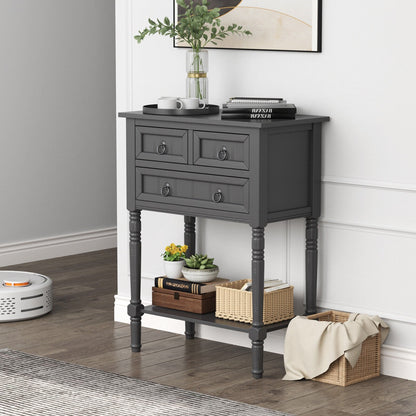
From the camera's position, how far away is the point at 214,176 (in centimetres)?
378

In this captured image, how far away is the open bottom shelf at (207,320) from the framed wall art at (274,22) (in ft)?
3.53

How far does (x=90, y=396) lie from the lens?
140 inches

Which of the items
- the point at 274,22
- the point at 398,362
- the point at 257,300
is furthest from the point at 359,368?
the point at 274,22

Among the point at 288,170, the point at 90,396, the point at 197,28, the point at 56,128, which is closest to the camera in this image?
the point at 90,396

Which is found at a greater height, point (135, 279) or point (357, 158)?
point (357, 158)

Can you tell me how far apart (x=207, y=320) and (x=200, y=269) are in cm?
26

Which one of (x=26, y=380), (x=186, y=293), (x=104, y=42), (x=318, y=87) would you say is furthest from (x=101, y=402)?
(x=104, y=42)

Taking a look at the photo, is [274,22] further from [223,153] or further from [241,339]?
[241,339]

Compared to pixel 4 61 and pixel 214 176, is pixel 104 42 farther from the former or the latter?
pixel 214 176

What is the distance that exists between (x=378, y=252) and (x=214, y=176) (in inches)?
A: 27.0

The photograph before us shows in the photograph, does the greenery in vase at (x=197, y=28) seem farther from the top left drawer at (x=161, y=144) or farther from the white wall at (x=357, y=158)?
the top left drawer at (x=161, y=144)

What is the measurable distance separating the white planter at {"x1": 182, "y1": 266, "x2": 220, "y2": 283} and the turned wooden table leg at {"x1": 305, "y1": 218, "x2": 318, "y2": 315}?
1.31 feet

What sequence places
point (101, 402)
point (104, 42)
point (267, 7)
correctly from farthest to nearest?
point (104, 42)
point (267, 7)
point (101, 402)

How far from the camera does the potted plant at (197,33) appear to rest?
13.3 ft
